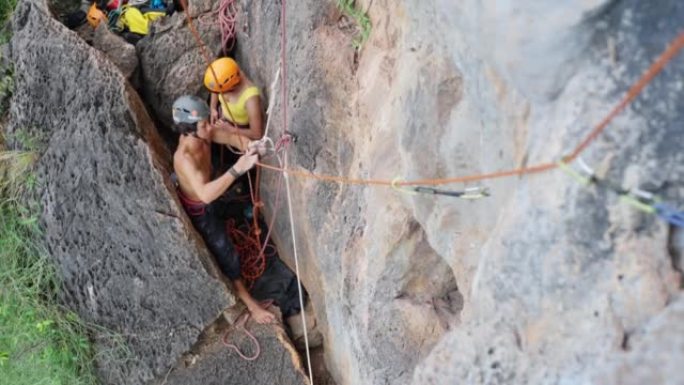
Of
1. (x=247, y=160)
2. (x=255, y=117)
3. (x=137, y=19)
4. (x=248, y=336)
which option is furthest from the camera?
(x=137, y=19)

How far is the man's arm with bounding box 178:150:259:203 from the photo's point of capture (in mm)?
4160

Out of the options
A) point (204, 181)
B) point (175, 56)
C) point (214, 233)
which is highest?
point (175, 56)

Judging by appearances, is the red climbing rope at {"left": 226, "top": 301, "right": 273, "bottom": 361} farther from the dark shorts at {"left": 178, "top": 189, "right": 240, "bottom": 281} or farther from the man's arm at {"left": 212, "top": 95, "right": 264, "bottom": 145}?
the man's arm at {"left": 212, "top": 95, "right": 264, "bottom": 145}

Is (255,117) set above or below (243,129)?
above

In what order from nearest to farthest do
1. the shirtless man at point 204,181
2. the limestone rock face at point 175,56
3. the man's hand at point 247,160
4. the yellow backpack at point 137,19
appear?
the man's hand at point 247,160 → the shirtless man at point 204,181 → the limestone rock face at point 175,56 → the yellow backpack at point 137,19

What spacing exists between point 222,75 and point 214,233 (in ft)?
3.22

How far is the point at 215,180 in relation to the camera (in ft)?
14.1

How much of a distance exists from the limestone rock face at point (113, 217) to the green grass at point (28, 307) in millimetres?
127

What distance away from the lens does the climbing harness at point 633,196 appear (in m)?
1.85

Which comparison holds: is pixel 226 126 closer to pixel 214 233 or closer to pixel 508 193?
pixel 214 233

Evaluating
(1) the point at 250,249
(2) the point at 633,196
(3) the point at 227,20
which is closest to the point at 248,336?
(1) the point at 250,249

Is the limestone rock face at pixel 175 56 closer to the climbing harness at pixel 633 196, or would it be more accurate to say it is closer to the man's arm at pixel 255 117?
the man's arm at pixel 255 117

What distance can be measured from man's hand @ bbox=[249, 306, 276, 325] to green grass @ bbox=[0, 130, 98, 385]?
3.70 ft

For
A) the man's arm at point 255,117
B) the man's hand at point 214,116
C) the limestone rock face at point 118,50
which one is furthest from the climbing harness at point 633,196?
the limestone rock face at point 118,50
